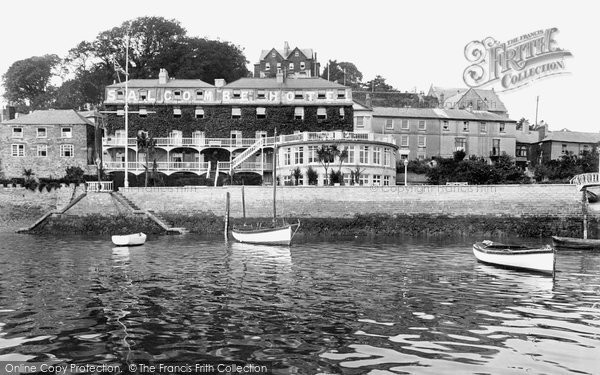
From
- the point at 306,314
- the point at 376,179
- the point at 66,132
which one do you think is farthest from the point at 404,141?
the point at 306,314

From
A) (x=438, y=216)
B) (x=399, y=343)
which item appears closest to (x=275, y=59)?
(x=438, y=216)

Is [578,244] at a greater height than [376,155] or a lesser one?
lesser

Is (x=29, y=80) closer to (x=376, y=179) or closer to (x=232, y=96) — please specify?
(x=232, y=96)

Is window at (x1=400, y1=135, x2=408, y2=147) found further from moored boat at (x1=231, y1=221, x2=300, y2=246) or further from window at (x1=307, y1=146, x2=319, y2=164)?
moored boat at (x1=231, y1=221, x2=300, y2=246)

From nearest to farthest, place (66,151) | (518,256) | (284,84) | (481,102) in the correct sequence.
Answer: (518,256) → (66,151) → (284,84) → (481,102)

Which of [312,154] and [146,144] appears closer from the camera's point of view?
[146,144]

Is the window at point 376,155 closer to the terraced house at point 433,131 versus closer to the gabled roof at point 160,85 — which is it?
the terraced house at point 433,131

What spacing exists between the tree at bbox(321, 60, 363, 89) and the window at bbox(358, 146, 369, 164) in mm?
54016

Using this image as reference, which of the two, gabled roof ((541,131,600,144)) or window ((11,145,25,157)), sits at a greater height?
gabled roof ((541,131,600,144))

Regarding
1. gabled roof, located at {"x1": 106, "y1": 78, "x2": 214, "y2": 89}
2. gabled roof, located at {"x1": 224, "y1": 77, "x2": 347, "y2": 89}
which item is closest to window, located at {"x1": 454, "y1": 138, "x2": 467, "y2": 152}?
gabled roof, located at {"x1": 224, "y1": 77, "x2": 347, "y2": 89}

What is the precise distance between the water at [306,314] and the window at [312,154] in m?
27.5

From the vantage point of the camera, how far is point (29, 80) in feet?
298

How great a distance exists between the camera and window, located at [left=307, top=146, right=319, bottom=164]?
188 ft

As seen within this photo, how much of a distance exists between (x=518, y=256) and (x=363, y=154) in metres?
31.4
